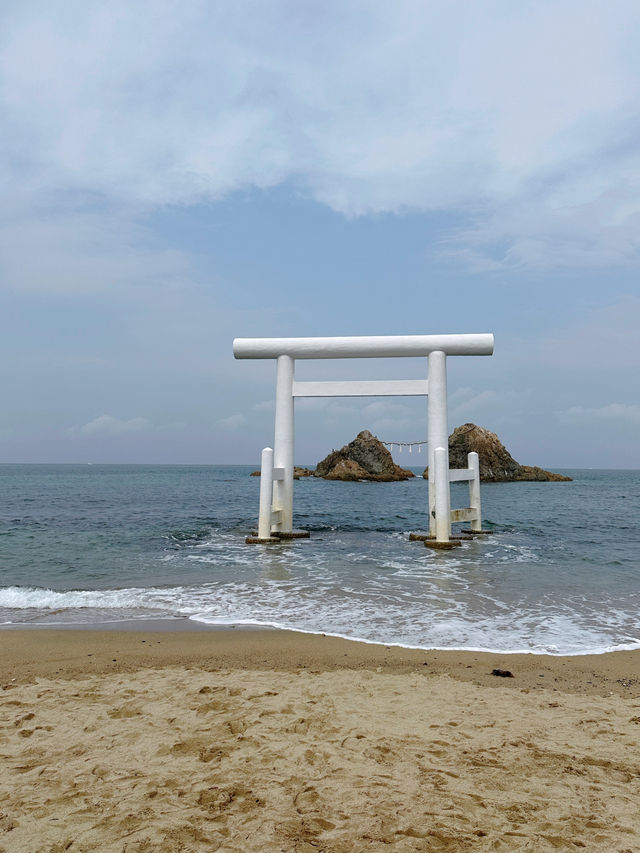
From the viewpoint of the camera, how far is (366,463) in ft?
187

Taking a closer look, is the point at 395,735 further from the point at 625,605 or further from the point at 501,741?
the point at 625,605

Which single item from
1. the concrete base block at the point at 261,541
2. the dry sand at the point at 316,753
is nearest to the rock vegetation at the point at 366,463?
the concrete base block at the point at 261,541

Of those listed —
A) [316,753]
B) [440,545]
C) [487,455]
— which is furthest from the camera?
[487,455]

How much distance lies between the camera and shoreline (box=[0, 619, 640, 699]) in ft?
14.8

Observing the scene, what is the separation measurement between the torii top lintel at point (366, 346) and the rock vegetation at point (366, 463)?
1664 inches

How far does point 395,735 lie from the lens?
326 cm

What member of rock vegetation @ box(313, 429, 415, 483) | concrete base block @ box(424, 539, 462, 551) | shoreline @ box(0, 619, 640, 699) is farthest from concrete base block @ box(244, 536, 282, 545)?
rock vegetation @ box(313, 429, 415, 483)

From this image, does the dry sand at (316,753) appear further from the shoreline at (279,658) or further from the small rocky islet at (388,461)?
the small rocky islet at (388,461)

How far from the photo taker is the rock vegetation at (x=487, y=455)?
166ft

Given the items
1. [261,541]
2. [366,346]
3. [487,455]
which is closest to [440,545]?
[261,541]

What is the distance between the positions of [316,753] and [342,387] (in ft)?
36.6

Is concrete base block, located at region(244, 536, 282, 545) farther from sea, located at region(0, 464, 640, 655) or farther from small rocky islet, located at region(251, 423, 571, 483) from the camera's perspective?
small rocky islet, located at region(251, 423, 571, 483)

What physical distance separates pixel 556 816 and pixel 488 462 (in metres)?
54.7

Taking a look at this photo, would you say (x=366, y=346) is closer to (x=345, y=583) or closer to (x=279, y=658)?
(x=345, y=583)
